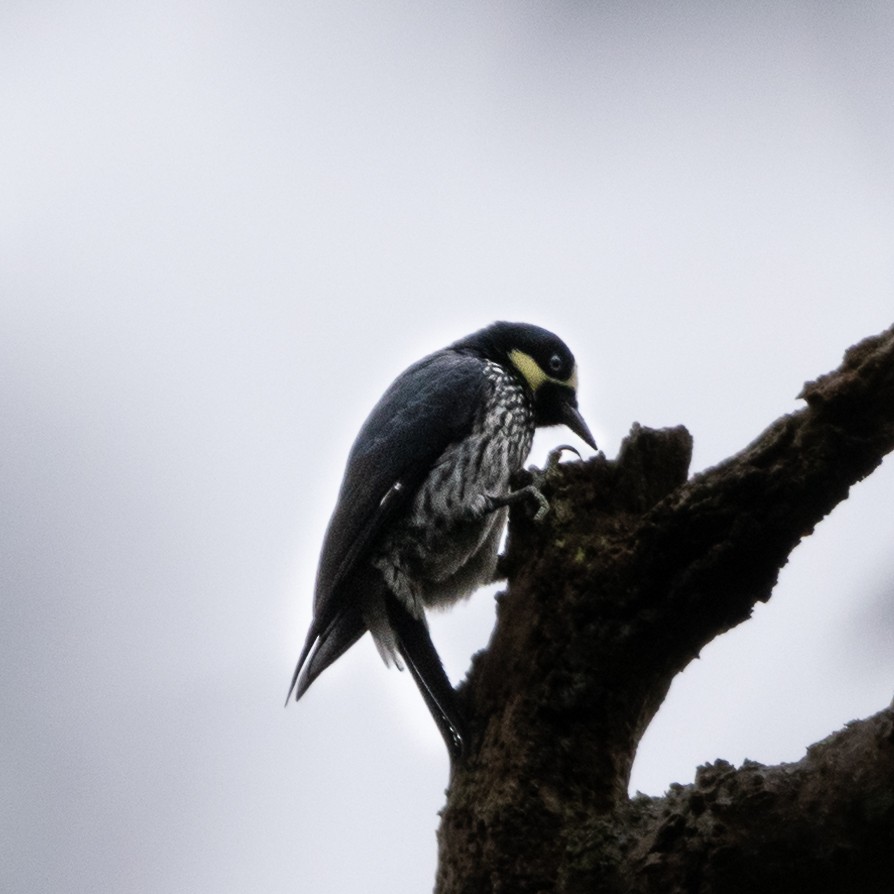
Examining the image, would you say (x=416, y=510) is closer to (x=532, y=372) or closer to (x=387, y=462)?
(x=387, y=462)

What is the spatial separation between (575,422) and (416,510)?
1057mm

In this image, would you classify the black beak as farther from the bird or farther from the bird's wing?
the bird's wing

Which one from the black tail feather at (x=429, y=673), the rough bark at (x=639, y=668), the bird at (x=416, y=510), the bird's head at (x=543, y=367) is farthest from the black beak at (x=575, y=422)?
the rough bark at (x=639, y=668)

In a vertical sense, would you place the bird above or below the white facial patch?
below

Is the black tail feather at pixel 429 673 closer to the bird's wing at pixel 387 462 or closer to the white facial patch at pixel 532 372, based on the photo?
the bird's wing at pixel 387 462

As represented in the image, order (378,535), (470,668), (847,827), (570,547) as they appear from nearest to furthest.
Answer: (847,827) → (570,547) → (470,668) → (378,535)

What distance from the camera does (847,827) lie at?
6.94 ft

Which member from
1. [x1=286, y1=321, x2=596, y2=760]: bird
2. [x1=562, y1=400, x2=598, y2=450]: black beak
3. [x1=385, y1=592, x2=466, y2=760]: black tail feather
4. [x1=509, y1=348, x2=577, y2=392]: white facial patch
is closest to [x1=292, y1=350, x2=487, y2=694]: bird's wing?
[x1=286, y1=321, x2=596, y2=760]: bird

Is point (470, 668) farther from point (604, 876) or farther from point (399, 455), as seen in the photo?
point (399, 455)

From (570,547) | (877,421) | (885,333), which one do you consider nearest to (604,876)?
(570,547)

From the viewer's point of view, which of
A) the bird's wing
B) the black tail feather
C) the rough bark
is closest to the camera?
the rough bark

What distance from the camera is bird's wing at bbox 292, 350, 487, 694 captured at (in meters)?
4.05

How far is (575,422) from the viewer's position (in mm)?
5000

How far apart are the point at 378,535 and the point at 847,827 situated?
2.25 meters
